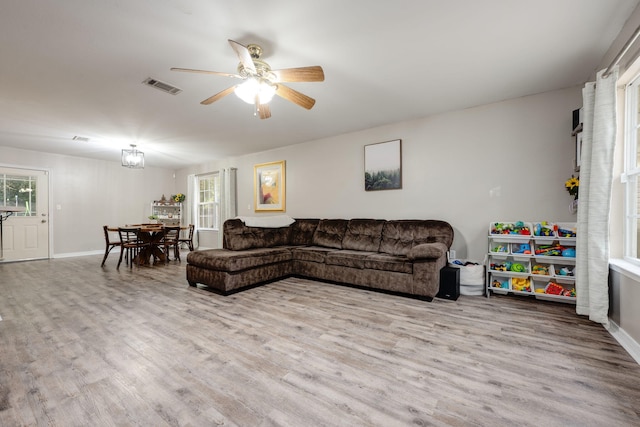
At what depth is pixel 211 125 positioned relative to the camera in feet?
14.1

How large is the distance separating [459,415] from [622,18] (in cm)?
299

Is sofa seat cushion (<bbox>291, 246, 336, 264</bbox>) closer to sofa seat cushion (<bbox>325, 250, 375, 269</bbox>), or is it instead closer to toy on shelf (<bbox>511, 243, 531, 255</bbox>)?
sofa seat cushion (<bbox>325, 250, 375, 269</bbox>)

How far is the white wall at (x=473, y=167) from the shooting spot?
10.4 feet

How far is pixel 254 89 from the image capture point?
2.32 m

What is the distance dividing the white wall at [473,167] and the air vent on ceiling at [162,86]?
1.74m

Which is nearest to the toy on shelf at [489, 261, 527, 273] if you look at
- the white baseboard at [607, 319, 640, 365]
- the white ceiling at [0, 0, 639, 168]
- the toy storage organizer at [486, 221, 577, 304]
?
the toy storage organizer at [486, 221, 577, 304]

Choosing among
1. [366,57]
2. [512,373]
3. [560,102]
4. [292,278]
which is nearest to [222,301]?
[292,278]

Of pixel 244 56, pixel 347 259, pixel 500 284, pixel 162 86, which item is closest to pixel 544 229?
pixel 500 284

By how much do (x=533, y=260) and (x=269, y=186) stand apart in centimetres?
479

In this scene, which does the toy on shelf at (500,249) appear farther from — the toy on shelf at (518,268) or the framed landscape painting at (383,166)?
the framed landscape painting at (383,166)

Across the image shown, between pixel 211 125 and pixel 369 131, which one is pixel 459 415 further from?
pixel 211 125

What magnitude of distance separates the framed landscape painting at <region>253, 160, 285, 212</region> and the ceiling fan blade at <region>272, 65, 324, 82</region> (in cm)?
350

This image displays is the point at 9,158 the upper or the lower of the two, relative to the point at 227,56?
lower

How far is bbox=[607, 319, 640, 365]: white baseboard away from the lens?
183cm
